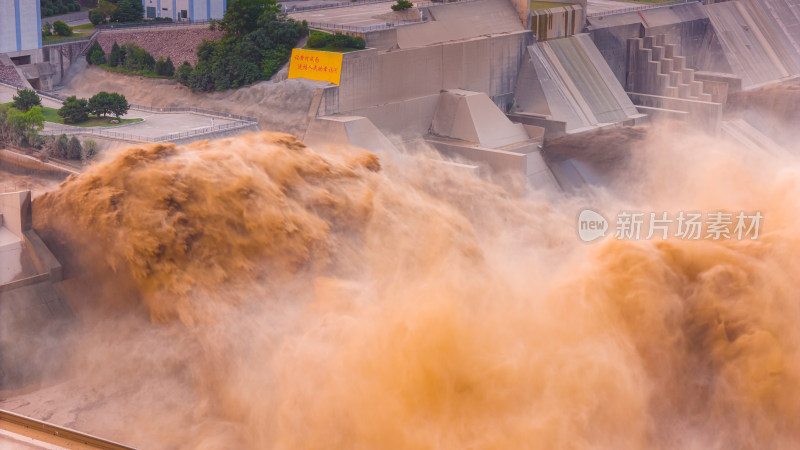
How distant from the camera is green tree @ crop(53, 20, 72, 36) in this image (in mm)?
28656

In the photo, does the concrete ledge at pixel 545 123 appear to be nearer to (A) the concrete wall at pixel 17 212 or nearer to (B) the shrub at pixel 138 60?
(B) the shrub at pixel 138 60

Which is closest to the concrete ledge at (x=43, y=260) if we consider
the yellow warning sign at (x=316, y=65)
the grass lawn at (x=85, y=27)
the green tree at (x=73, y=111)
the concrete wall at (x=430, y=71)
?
the green tree at (x=73, y=111)

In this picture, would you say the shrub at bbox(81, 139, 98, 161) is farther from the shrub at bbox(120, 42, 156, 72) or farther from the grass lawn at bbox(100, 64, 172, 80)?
the shrub at bbox(120, 42, 156, 72)

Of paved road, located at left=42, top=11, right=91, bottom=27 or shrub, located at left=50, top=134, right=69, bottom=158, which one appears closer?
shrub, located at left=50, top=134, right=69, bottom=158

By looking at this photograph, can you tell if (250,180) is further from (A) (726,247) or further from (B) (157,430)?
(A) (726,247)

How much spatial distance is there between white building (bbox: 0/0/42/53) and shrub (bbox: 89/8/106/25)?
14.1 ft

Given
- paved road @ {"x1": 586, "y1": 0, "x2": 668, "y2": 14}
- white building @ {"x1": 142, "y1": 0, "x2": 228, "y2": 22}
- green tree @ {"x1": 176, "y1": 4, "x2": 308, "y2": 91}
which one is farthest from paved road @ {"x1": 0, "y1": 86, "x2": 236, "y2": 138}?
paved road @ {"x1": 586, "y1": 0, "x2": 668, "y2": 14}

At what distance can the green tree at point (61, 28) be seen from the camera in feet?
94.0

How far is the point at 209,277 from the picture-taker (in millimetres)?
16625

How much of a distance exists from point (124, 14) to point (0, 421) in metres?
18.5

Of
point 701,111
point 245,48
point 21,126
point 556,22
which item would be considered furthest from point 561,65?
point 21,126

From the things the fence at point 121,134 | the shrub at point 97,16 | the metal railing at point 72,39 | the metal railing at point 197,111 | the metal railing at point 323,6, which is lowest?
the fence at point 121,134

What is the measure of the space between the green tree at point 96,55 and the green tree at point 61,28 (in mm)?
937

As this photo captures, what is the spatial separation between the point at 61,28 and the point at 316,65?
9.40m
